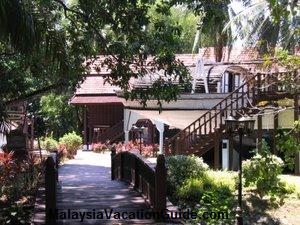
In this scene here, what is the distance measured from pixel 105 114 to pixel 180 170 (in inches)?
890

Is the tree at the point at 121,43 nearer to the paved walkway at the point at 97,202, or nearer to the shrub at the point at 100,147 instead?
the paved walkway at the point at 97,202

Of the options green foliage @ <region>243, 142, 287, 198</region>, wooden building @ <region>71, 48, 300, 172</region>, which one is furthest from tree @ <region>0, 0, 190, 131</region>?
green foliage @ <region>243, 142, 287, 198</region>

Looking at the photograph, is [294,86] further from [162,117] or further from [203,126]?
[162,117]

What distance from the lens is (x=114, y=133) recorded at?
35.5 m

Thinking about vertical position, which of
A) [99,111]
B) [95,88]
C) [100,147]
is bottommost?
[100,147]

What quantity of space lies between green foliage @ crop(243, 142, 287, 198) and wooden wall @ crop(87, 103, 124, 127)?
74.7 feet

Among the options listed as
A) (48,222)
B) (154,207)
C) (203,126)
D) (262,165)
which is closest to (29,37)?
(48,222)

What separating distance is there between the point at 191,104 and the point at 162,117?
7.99 feet

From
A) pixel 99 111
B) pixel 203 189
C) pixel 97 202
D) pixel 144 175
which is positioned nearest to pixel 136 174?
pixel 144 175

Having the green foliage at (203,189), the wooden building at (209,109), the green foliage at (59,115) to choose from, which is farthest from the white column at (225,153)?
the green foliage at (59,115)

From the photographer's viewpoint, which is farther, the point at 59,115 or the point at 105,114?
the point at 59,115

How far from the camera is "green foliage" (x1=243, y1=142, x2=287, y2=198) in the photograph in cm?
1404

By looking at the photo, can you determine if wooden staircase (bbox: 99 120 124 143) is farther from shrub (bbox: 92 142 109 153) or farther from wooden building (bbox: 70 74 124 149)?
shrub (bbox: 92 142 109 153)

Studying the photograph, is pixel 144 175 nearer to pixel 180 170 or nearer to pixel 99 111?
pixel 180 170
